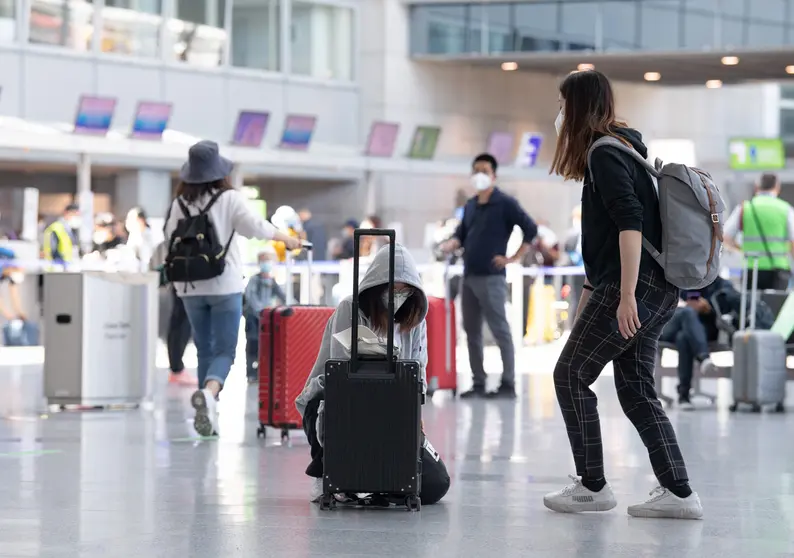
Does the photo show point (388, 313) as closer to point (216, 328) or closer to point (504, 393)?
point (216, 328)

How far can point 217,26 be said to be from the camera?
104 ft

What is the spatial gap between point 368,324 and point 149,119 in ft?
63.9

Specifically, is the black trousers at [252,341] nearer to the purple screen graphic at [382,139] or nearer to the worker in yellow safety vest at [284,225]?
the worker in yellow safety vest at [284,225]

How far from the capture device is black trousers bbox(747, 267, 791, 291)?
1264cm

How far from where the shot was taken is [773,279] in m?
12.7

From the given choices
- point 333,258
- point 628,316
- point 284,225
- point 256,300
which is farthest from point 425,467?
point 333,258

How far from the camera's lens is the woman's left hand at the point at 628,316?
227 inches

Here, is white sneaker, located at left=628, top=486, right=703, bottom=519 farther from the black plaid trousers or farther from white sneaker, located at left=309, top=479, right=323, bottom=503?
white sneaker, located at left=309, top=479, right=323, bottom=503

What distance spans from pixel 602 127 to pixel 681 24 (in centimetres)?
2790

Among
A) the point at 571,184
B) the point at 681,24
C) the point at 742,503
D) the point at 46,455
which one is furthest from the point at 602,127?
the point at 571,184

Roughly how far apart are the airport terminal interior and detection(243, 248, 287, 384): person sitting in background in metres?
0.03

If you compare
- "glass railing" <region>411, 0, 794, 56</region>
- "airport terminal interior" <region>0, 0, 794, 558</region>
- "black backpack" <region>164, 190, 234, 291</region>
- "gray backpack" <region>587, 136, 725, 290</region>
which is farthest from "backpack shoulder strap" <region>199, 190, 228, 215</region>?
"glass railing" <region>411, 0, 794, 56</region>

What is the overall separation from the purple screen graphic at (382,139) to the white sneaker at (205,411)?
73.6 ft

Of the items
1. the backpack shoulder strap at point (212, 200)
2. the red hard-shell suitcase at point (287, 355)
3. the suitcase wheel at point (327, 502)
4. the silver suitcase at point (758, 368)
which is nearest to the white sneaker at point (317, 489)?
the suitcase wheel at point (327, 502)
